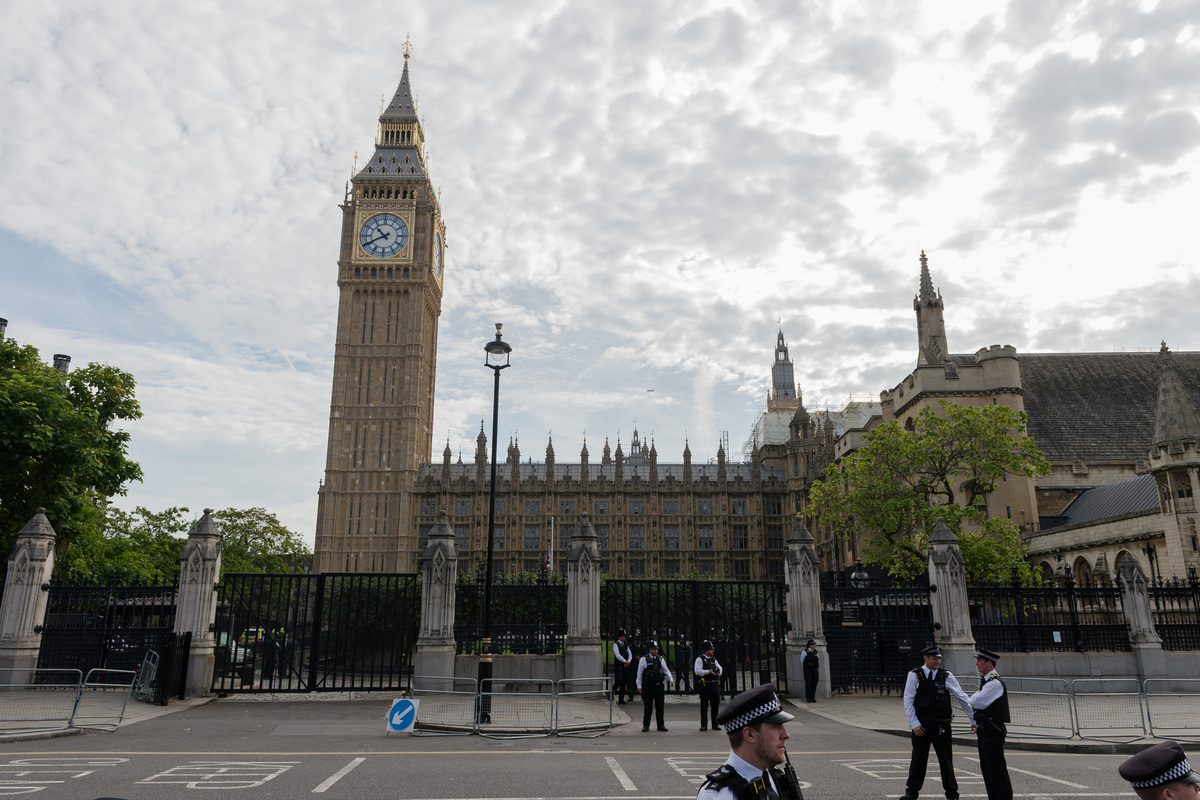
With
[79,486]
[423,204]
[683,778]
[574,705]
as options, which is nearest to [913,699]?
[683,778]

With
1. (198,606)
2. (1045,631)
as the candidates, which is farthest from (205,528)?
(1045,631)

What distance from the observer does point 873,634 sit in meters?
18.2

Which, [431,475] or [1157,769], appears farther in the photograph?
[431,475]

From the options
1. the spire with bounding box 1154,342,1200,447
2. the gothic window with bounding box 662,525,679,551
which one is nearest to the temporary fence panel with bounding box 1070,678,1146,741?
the spire with bounding box 1154,342,1200,447

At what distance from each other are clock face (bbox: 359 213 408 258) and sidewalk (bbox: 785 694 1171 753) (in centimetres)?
7218

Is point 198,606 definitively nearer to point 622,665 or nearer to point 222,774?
point 222,774


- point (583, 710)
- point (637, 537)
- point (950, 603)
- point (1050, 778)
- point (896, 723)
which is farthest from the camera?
point (637, 537)

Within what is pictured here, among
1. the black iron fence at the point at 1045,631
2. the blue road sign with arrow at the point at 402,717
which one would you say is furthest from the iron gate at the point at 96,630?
the black iron fence at the point at 1045,631

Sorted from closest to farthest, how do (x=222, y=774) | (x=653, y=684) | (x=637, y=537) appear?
(x=222, y=774) < (x=653, y=684) < (x=637, y=537)

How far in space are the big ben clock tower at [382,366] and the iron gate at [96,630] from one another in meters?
55.7

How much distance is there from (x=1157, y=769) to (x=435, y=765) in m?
8.49

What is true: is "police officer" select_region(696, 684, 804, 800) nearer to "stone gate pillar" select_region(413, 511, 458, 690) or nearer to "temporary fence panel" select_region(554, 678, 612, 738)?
"temporary fence panel" select_region(554, 678, 612, 738)

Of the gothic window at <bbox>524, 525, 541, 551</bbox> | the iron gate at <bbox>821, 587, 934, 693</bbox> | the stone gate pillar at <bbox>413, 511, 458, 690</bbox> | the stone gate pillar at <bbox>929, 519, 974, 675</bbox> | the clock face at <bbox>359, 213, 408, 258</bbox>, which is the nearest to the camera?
the stone gate pillar at <bbox>413, 511, 458, 690</bbox>

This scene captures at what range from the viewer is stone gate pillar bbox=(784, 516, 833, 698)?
1752 centimetres
